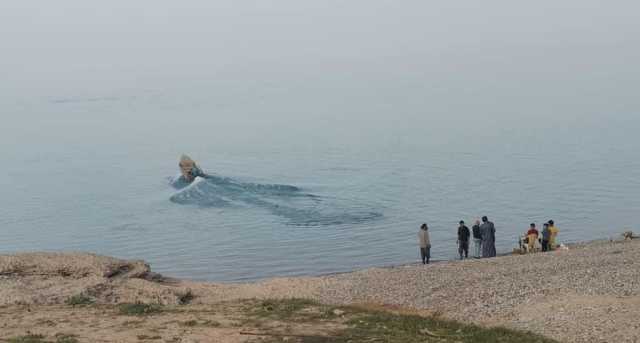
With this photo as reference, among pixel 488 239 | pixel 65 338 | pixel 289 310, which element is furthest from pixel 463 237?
pixel 65 338

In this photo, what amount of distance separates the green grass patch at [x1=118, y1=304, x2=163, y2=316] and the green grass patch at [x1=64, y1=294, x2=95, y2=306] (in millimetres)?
1382

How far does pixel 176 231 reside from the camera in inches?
1689

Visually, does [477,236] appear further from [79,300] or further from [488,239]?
[79,300]

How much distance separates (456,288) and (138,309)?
336 inches

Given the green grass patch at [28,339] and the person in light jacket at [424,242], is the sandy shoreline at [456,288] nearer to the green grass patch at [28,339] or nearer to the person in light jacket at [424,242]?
→ the green grass patch at [28,339]

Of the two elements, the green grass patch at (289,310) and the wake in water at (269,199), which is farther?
the wake in water at (269,199)

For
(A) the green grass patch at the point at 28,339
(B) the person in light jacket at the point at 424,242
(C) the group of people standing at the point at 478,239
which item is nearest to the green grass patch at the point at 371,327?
(A) the green grass patch at the point at 28,339

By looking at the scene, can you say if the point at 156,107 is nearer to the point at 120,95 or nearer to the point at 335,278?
the point at 120,95

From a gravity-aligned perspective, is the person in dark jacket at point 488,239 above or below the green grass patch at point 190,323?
above

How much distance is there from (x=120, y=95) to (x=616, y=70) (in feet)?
224

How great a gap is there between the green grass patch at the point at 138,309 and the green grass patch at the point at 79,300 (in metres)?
1.38

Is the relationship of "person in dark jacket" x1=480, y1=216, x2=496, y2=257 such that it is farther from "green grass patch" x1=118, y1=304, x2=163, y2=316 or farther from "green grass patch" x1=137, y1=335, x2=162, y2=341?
"green grass patch" x1=137, y1=335, x2=162, y2=341

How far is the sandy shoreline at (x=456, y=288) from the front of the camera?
61.6 feet

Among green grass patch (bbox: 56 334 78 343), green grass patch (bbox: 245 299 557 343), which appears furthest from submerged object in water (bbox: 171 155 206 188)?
green grass patch (bbox: 56 334 78 343)
